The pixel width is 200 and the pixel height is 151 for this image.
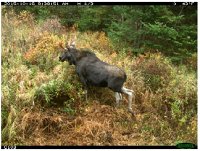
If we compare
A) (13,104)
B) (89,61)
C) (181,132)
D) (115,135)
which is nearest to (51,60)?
(89,61)

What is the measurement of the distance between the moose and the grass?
0.42 meters

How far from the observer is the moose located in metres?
5.86

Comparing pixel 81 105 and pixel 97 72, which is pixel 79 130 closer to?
pixel 81 105

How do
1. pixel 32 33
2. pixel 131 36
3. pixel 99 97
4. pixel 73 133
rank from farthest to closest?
pixel 131 36
pixel 32 33
pixel 99 97
pixel 73 133

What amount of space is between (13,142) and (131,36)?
783cm

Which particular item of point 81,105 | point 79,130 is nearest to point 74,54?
point 81,105

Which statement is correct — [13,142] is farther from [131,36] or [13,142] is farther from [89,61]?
[131,36]

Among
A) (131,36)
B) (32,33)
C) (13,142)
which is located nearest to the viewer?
(13,142)

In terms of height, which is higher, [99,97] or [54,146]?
[99,97]

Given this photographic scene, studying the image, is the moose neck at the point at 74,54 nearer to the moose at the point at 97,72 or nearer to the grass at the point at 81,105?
the moose at the point at 97,72

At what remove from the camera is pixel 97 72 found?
613cm

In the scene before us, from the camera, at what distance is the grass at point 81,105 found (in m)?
5.45

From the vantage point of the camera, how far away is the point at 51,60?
25.8 ft

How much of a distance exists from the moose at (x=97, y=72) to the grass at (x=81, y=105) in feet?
1.39
